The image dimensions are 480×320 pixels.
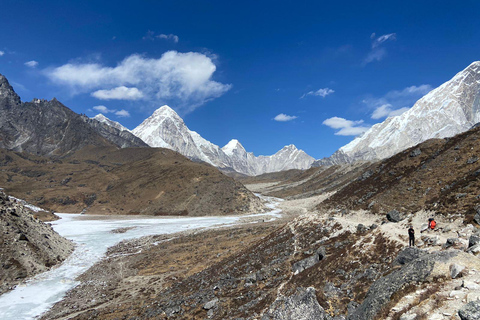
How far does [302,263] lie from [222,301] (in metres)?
7.78

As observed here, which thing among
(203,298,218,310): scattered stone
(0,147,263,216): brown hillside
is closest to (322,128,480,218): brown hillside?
(203,298,218,310): scattered stone

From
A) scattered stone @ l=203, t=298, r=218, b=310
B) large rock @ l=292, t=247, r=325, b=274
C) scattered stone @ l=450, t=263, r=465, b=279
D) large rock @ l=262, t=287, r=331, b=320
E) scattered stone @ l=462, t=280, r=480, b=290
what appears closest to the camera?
scattered stone @ l=462, t=280, r=480, b=290

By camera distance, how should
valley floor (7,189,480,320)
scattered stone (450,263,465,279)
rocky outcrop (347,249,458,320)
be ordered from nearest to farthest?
scattered stone (450,263,465,279)
valley floor (7,189,480,320)
rocky outcrop (347,249,458,320)

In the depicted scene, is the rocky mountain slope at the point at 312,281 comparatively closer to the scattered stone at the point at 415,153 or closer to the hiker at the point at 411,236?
the hiker at the point at 411,236

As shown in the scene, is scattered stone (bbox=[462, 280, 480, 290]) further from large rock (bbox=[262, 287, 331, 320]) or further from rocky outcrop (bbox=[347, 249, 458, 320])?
large rock (bbox=[262, 287, 331, 320])

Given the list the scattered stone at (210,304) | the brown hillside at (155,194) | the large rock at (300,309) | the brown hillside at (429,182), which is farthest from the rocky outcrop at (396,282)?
the brown hillside at (155,194)

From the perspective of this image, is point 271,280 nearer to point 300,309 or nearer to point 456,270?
point 300,309

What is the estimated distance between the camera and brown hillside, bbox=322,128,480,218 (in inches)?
1018

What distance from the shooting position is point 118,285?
1565 inches

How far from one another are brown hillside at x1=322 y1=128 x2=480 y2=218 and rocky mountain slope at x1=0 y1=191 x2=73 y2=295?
5297 centimetres

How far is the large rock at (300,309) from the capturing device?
15.3 m

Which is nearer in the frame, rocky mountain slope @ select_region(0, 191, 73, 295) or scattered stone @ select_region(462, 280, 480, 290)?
scattered stone @ select_region(462, 280, 480, 290)

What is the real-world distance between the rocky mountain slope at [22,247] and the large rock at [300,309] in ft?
136

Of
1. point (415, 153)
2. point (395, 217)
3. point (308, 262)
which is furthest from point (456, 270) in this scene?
point (415, 153)
